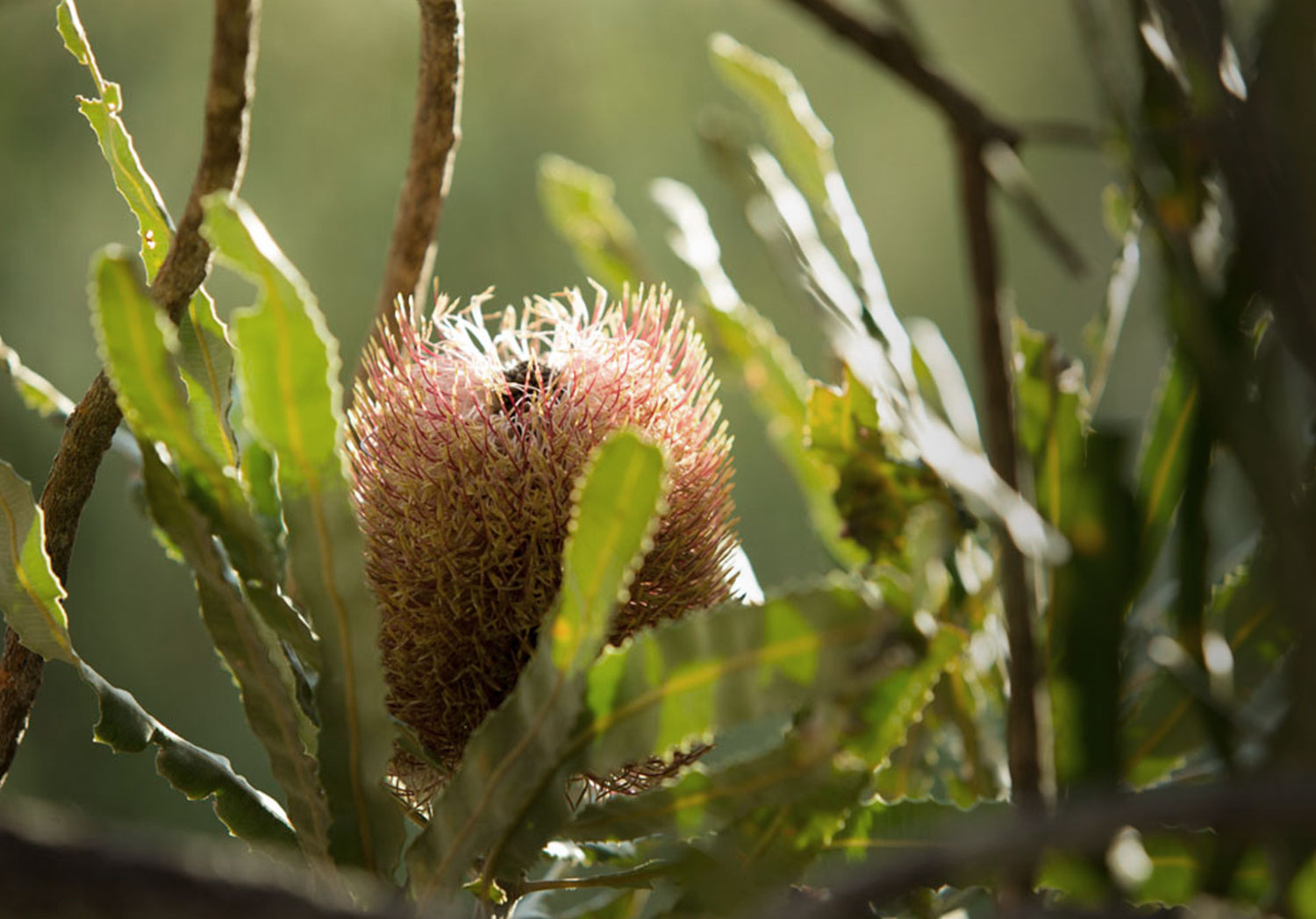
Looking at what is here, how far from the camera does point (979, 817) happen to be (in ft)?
0.67

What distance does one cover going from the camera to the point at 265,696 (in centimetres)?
20

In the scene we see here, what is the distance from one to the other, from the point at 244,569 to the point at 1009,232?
1.73 metres

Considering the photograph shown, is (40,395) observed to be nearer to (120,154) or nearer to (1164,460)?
(120,154)

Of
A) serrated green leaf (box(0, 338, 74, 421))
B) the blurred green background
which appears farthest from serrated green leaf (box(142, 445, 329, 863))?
the blurred green background

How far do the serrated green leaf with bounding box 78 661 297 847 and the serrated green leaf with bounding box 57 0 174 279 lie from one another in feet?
0.31

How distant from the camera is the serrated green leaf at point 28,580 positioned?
0.20 metres

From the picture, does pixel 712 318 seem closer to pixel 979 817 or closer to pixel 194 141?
pixel 979 817

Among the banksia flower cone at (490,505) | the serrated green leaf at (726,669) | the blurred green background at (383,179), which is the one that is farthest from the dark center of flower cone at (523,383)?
the blurred green background at (383,179)

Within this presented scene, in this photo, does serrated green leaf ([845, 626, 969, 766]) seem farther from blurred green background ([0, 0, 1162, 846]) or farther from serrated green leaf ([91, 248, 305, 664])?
blurred green background ([0, 0, 1162, 846])

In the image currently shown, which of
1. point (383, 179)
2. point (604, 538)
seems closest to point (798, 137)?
point (604, 538)

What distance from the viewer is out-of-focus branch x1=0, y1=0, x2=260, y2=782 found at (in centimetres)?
21

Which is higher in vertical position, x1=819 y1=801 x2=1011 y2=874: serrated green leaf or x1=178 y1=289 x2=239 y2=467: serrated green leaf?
x1=178 y1=289 x2=239 y2=467: serrated green leaf

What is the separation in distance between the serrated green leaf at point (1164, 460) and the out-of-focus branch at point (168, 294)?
18 centimetres

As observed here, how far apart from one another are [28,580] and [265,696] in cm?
5
